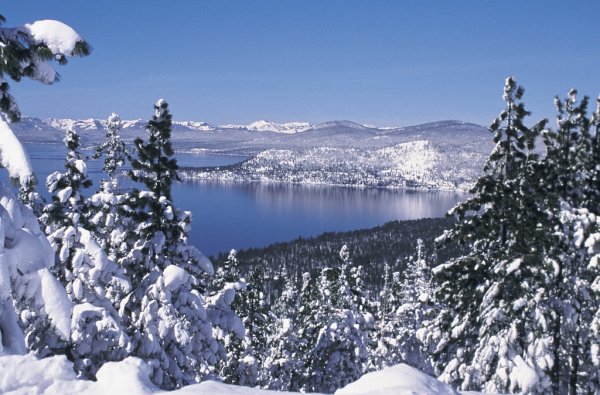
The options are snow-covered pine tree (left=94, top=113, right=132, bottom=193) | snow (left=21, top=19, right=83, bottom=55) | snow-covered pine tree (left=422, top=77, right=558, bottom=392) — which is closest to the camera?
snow (left=21, top=19, right=83, bottom=55)

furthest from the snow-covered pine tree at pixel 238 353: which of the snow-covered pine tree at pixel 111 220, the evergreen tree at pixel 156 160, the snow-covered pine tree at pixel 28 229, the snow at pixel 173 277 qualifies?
the snow-covered pine tree at pixel 28 229

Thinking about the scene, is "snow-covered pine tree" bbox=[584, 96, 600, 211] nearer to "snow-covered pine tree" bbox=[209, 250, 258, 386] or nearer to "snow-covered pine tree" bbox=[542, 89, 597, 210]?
"snow-covered pine tree" bbox=[542, 89, 597, 210]

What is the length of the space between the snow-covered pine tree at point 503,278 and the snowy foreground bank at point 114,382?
6171 millimetres

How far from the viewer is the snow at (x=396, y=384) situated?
6000 millimetres

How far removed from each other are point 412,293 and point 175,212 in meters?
34.1

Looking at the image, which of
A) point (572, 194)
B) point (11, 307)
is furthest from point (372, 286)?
point (11, 307)

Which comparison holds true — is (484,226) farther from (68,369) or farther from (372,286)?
(372,286)

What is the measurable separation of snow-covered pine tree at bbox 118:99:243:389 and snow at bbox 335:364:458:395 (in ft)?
22.6

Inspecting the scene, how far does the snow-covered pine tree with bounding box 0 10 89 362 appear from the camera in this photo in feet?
17.1

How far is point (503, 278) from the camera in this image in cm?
1222

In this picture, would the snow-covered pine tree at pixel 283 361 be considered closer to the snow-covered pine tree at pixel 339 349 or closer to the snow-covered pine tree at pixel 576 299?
the snow-covered pine tree at pixel 339 349

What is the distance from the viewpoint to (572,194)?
13367mm

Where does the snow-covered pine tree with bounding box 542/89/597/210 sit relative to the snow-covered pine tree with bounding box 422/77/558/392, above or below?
above

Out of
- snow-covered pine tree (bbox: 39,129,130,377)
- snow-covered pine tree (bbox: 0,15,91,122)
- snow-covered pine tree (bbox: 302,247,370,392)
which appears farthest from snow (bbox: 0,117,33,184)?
snow-covered pine tree (bbox: 302,247,370,392)
